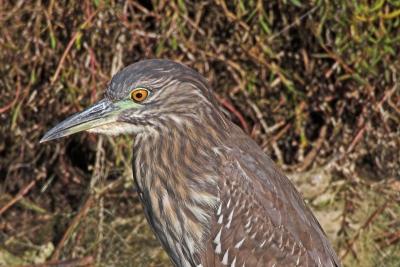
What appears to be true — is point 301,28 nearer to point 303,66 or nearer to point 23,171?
point 303,66

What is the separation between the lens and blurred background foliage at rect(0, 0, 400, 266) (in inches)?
273

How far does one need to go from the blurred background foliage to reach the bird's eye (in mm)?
1730

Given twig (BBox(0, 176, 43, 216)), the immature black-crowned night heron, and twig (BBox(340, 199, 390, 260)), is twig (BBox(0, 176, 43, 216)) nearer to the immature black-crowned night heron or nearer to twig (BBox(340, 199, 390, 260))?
twig (BBox(340, 199, 390, 260))

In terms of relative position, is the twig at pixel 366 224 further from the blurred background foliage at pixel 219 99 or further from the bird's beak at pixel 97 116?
the bird's beak at pixel 97 116

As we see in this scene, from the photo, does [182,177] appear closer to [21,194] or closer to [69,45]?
[69,45]

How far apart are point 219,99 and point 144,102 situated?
88.6 inches

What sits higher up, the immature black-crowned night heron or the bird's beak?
the bird's beak

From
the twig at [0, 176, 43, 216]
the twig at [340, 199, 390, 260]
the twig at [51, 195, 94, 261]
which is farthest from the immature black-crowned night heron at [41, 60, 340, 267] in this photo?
the twig at [0, 176, 43, 216]

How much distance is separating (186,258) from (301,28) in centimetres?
242

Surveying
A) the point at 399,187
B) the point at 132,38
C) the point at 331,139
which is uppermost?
the point at 132,38

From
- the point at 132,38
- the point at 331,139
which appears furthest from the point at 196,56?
the point at 331,139

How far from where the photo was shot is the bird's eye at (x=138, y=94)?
16.5 ft

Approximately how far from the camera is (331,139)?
24.5 ft

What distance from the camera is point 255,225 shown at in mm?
5156
